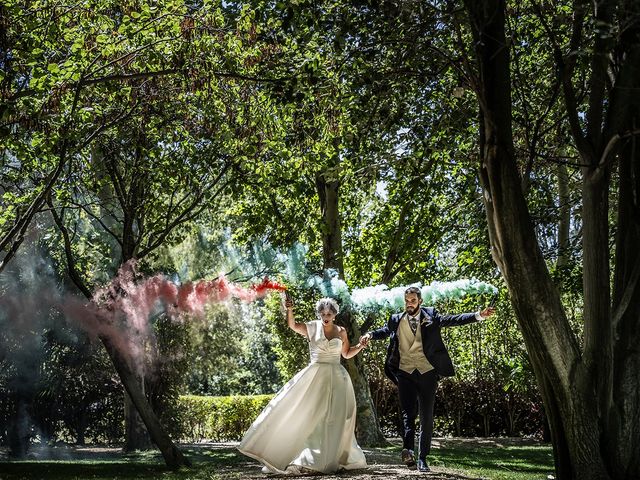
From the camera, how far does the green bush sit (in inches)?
1022

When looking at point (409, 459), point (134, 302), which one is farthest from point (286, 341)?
point (409, 459)

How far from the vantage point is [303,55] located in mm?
10031

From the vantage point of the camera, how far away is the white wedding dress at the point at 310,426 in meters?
9.45

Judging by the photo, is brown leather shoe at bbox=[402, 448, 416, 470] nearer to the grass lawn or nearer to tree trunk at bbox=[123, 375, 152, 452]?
the grass lawn

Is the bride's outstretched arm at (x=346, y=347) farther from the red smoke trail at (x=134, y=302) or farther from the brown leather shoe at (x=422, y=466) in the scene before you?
the red smoke trail at (x=134, y=302)

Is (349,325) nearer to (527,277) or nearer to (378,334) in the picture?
(378,334)

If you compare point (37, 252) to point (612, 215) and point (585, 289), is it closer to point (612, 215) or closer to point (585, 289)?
point (612, 215)

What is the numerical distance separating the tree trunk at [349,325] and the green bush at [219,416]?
25.3 ft

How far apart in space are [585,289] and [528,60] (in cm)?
750

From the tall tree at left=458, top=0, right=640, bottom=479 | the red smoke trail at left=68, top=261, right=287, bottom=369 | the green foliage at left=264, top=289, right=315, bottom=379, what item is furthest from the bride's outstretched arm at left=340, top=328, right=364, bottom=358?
the green foliage at left=264, top=289, right=315, bottom=379

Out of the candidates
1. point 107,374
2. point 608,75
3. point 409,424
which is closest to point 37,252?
point 107,374

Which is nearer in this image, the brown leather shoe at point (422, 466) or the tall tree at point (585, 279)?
the tall tree at point (585, 279)

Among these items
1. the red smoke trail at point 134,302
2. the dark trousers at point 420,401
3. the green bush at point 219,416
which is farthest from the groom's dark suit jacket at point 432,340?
the green bush at point 219,416

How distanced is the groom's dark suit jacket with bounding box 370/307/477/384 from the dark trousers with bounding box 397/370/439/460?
0.43ft
